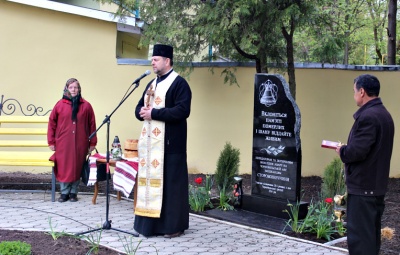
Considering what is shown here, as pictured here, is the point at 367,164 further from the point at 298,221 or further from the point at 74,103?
the point at 74,103

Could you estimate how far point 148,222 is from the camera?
6.05 m

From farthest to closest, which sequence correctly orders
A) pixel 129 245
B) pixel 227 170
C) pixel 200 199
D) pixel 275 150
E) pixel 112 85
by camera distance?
1. pixel 112 85
2. pixel 227 170
3. pixel 200 199
4. pixel 275 150
5. pixel 129 245

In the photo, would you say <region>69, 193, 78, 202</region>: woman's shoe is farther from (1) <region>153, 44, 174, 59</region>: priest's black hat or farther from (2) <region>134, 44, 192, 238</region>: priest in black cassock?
(1) <region>153, 44, 174, 59</region>: priest's black hat

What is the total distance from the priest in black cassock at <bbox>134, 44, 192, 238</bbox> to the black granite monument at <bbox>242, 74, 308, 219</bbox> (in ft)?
4.70

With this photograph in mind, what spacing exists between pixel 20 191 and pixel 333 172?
15.7 feet

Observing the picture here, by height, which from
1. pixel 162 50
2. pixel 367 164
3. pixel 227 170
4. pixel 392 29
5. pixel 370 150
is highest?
pixel 392 29

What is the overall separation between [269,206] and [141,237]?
6.19 feet

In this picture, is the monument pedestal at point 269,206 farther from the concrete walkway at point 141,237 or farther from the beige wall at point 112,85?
the beige wall at point 112,85

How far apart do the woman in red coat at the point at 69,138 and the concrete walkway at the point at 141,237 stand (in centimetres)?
32

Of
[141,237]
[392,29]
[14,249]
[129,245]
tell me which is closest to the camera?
[14,249]

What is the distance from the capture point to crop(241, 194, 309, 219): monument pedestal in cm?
670

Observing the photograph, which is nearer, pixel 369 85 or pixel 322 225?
pixel 369 85

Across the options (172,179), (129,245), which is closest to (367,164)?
Answer: (172,179)

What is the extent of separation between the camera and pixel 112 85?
10203mm
